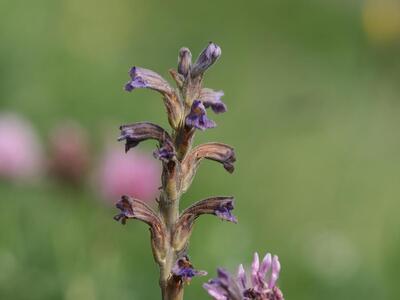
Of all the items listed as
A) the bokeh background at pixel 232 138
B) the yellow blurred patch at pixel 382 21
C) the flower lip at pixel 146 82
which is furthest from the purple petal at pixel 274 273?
the yellow blurred patch at pixel 382 21

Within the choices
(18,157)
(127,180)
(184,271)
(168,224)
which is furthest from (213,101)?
(18,157)

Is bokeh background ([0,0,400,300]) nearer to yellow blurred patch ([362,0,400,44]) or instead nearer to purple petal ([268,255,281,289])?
yellow blurred patch ([362,0,400,44])

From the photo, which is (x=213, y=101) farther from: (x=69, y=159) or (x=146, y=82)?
(x=69, y=159)

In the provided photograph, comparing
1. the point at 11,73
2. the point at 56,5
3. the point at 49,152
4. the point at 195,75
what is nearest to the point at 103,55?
the point at 56,5

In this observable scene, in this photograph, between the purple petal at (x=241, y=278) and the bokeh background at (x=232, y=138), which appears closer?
the purple petal at (x=241, y=278)

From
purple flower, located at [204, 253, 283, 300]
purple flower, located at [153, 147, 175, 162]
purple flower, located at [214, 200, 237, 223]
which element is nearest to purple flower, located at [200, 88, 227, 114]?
purple flower, located at [153, 147, 175, 162]

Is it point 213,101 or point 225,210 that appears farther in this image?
point 225,210

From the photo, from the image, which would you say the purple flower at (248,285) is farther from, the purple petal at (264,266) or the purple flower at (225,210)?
the purple flower at (225,210)
